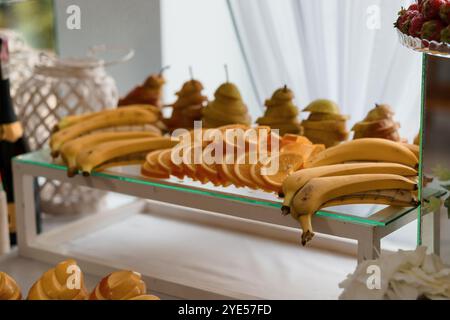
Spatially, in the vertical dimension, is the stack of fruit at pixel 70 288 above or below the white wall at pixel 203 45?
below

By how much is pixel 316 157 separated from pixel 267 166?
7 centimetres

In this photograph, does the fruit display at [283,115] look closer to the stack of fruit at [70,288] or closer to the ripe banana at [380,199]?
the ripe banana at [380,199]

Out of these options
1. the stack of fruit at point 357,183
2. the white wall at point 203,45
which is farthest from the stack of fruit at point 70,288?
the white wall at point 203,45

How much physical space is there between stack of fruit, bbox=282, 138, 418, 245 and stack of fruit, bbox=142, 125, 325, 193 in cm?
4

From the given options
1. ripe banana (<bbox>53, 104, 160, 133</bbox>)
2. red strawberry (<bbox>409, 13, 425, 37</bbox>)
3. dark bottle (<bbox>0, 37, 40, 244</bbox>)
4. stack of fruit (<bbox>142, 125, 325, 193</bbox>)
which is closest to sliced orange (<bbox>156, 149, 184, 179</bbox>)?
stack of fruit (<bbox>142, 125, 325, 193</bbox>)

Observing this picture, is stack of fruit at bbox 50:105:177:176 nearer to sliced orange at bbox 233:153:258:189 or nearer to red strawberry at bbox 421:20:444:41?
sliced orange at bbox 233:153:258:189

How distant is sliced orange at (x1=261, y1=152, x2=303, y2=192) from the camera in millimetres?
1104

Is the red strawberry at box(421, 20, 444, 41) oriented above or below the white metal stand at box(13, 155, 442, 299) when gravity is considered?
above

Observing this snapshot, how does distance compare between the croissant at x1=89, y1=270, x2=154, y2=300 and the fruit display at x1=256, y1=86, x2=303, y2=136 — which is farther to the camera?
the fruit display at x1=256, y1=86, x2=303, y2=136

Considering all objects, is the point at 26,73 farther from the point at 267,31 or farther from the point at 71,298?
the point at 71,298

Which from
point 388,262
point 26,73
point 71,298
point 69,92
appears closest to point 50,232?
point 69,92

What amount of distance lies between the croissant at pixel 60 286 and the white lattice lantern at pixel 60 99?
2.19 feet

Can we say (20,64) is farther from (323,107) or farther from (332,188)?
(332,188)

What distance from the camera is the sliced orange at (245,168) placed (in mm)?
1112
